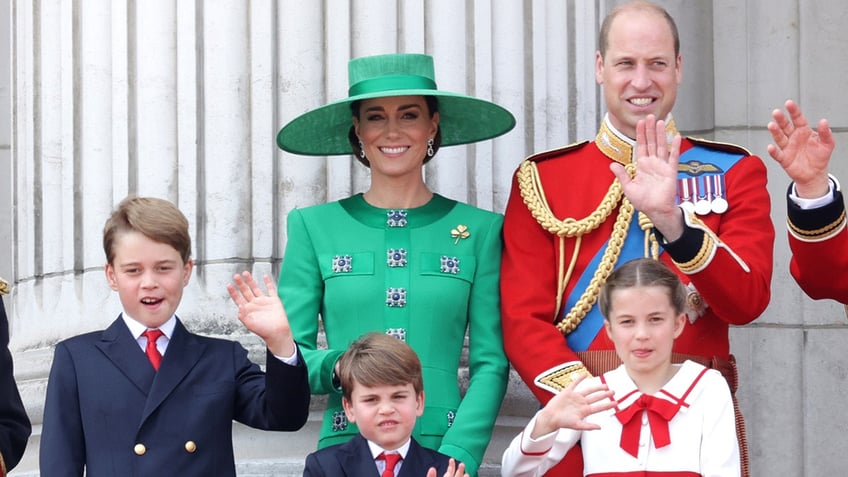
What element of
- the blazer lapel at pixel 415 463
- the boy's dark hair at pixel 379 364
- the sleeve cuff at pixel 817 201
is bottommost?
the blazer lapel at pixel 415 463

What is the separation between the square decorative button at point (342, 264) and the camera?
5.27m

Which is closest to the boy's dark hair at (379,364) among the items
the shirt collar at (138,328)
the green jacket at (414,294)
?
the green jacket at (414,294)

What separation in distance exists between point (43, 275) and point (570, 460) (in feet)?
7.30

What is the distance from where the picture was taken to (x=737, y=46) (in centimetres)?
754

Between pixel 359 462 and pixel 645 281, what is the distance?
2.87 feet

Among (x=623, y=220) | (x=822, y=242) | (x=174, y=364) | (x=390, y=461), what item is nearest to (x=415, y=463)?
(x=390, y=461)

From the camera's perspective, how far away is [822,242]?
16.4 ft

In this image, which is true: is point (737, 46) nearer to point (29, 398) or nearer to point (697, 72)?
point (697, 72)

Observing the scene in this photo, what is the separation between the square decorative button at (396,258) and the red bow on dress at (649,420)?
827 mm

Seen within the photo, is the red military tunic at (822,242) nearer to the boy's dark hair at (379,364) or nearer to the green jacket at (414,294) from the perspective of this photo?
the green jacket at (414,294)

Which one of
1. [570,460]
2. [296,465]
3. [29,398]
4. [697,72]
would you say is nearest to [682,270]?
[570,460]

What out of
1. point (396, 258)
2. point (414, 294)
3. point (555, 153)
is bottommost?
point (414, 294)

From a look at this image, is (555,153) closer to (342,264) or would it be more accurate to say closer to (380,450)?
(342,264)

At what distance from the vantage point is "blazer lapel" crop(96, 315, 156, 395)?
484cm
